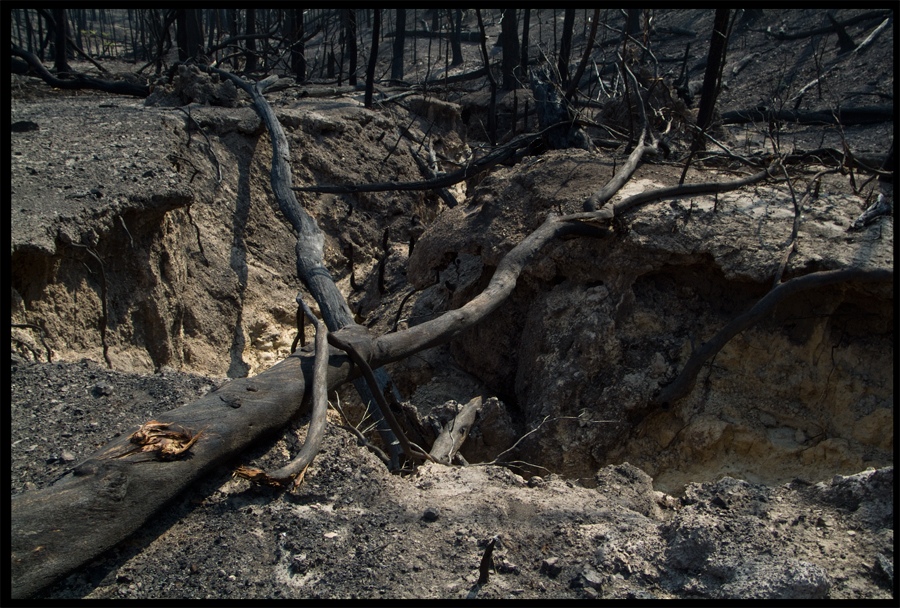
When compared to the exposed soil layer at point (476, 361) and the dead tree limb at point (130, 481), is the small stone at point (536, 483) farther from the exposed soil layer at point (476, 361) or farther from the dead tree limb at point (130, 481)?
the dead tree limb at point (130, 481)

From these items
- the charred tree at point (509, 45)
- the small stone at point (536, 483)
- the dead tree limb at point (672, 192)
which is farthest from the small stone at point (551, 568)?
the charred tree at point (509, 45)

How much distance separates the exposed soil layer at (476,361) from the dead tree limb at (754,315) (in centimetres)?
11

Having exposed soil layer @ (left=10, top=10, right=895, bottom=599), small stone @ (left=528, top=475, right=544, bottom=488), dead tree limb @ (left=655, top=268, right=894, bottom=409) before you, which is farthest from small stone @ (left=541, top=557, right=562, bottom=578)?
dead tree limb @ (left=655, top=268, right=894, bottom=409)

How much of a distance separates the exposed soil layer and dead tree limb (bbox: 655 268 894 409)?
0.37 ft

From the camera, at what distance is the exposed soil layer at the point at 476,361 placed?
6.54 ft

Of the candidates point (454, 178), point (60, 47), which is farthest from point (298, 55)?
point (454, 178)

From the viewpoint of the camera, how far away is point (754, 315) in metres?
3.45

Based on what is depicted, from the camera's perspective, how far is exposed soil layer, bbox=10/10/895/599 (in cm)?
199

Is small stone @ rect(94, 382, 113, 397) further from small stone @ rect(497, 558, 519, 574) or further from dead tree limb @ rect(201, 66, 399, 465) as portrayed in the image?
small stone @ rect(497, 558, 519, 574)

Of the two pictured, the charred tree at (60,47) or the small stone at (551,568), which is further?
the charred tree at (60,47)

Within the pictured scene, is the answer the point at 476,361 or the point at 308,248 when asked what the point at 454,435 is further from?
the point at 308,248

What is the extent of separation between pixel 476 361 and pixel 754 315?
196cm

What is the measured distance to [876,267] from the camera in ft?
11.0

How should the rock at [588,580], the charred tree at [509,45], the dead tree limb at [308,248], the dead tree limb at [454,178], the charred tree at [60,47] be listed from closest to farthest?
1. the rock at [588,580]
2. the dead tree limb at [308,248]
3. the dead tree limb at [454,178]
4. the charred tree at [60,47]
5. the charred tree at [509,45]
